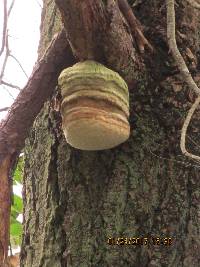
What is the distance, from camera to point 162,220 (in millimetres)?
1364

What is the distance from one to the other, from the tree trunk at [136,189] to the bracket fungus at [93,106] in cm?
16

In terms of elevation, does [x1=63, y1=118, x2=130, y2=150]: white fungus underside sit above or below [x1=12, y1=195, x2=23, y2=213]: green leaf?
below

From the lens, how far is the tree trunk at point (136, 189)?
4.44ft

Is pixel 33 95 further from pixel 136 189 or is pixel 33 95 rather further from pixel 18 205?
pixel 18 205

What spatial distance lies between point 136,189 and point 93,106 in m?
0.30

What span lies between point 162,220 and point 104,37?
1.72 feet

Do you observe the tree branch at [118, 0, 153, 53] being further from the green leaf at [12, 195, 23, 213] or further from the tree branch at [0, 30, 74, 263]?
the green leaf at [12, 195, 23, 213]

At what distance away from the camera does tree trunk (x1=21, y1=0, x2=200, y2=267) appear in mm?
1353

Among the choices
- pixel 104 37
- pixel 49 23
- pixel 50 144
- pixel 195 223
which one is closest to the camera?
pixel 104 37

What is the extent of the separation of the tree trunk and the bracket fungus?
16 centimetres

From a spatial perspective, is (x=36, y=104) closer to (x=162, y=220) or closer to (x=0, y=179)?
(x=0, y=179)

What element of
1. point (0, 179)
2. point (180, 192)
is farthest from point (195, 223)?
point (0, 179)

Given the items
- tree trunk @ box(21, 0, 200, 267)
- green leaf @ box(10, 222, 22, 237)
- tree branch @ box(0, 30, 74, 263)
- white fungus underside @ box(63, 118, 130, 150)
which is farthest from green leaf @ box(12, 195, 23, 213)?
white fungus underside @ box(63, 118, 130, 150)

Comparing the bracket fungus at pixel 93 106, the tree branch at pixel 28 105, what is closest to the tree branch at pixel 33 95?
the tree branch at pixel 28 105
